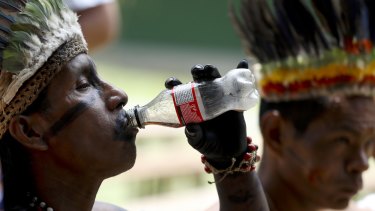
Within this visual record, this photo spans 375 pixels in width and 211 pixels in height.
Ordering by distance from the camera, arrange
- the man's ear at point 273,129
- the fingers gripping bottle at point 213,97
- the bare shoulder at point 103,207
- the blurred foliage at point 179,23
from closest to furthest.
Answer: the fingers gripping bottle at point 213,97
the bare shoulder at point 103,207
the man's ear at point 273,129
the blurred foliage at point 179,23

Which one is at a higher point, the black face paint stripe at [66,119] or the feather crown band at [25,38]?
the feather crown band at [25,38]

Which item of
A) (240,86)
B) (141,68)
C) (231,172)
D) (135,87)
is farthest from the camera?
(141,68)

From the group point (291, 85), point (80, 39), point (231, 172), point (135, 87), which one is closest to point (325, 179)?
point (291, 85)

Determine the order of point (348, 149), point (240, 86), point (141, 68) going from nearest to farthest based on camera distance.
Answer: point (240, 86)
point (348, 149)
point (141, 68)

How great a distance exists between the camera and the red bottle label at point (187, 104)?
10.4ft

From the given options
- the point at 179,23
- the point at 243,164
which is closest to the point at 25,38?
the point at 243,164

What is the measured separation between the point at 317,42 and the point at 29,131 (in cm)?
186

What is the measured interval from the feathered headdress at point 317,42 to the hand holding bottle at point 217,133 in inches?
55.3

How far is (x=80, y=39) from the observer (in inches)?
131

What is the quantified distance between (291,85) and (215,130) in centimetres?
154

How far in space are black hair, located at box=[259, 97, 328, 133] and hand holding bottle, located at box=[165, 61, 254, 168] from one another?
1385 millimetres

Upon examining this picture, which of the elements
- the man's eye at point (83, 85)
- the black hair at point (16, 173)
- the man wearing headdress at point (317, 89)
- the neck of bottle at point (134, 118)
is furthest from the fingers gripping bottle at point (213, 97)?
the man wearing headdress at point (317, 89)

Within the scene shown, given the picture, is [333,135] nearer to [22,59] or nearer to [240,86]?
[240,86]

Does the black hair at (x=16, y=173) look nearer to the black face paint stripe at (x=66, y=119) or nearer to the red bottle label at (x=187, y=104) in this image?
the black face paint stripe at (x=66, y=119)
